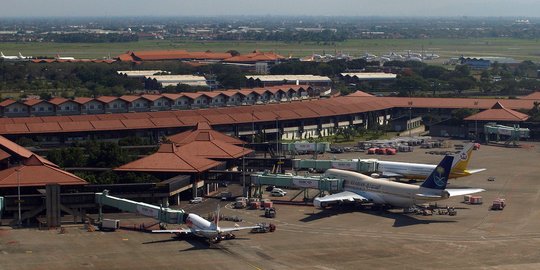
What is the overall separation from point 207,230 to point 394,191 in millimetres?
18275

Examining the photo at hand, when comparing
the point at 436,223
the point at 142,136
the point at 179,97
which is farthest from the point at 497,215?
the point at 179,97

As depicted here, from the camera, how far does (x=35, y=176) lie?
79.6 metres

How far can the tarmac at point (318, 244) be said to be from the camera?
2489 inches

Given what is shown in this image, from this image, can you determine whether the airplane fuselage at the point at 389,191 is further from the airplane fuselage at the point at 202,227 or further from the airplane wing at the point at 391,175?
the airplane fuselage at the point at 202,227

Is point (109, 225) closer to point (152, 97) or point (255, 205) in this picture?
point (255, 205)

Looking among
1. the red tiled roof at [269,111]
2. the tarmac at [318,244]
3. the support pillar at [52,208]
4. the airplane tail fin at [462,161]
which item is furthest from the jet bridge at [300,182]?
the red tiled roof at [269,111]

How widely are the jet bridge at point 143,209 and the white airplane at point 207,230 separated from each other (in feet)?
6.27

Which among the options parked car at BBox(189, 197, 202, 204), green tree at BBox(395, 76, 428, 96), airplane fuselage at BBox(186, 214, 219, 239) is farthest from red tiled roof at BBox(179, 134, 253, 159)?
green tree at BBox(395, 76, 428, 96)

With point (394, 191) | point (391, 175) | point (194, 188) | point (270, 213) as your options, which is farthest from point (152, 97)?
point (394, 191)

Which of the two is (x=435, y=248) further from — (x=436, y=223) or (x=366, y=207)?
(x=366, y=207)

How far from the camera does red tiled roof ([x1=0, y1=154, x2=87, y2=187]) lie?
78600 mm

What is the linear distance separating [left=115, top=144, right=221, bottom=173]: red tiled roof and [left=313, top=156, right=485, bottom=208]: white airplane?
1239 cm

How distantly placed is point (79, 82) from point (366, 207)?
113144 millimetres

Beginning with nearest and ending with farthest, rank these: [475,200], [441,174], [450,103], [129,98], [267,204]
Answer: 1. [441,174]
2. [267,204]
3. [475,200]
4. [129,98]
5. [450,103]
